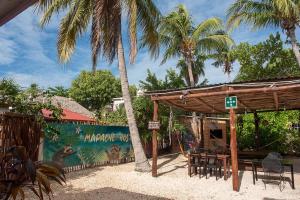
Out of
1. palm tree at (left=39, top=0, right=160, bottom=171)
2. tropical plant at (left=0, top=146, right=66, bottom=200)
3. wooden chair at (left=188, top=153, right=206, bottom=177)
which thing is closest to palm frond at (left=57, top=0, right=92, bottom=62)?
palm tree at (left=39, top=0, right=160, bottom=171)

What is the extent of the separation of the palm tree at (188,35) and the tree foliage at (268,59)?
21.0ft

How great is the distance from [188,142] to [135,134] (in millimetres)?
8276

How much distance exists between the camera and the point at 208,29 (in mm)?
17547

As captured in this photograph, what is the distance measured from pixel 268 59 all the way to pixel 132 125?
52.1ft

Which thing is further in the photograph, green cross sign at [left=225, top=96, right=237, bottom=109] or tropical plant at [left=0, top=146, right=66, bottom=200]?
green cross sign at [left=225, top=96, right=237, bottom=109]

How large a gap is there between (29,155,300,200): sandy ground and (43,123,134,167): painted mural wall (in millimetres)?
964

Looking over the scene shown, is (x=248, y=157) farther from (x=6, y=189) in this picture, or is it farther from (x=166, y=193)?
(x=6, y=189)

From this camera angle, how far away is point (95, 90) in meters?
40.3

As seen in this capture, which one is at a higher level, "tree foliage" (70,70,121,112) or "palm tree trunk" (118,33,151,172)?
"tree foliage" (70,70,121,112)

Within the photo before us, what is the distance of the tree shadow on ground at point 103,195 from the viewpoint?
7.39m

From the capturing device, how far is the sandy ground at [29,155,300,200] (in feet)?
24.6

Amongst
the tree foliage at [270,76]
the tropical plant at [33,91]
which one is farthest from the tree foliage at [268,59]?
the tropical plant at [33,91]

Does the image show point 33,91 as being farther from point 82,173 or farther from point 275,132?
point 275,132

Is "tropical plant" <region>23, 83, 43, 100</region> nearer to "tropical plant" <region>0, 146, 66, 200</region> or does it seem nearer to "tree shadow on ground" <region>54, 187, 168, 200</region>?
"tree shadow on ground" <region>54, 187, 168, 200</region>
